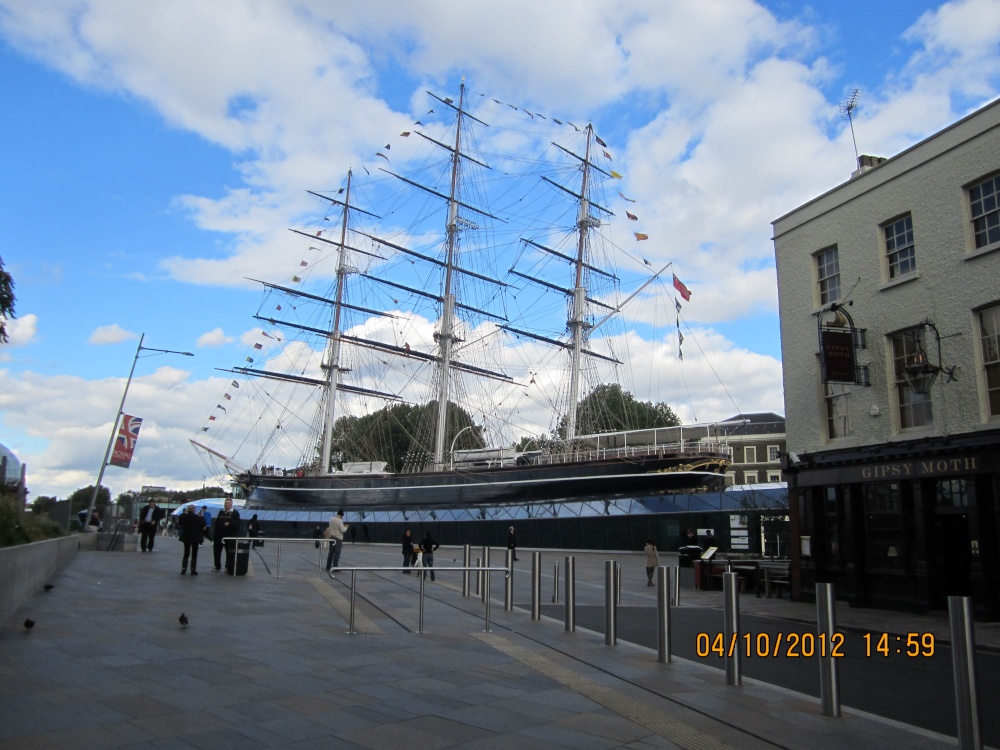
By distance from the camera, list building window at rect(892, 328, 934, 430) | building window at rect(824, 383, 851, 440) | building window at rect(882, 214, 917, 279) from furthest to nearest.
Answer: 1. building window at rect(824, 383, 851, 440)
2. building window at rect(882, 214, 917, 279)
3. building window at rect(892, 328, 934, 430)

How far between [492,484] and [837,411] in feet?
101

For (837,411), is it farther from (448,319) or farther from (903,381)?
(448,319)

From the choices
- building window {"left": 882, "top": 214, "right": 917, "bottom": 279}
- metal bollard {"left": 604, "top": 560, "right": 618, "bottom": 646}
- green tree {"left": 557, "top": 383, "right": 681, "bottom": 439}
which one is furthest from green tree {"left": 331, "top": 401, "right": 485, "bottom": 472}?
metal bollard {"left": 604, "top": 560, "right": 618, "bottom": 646}

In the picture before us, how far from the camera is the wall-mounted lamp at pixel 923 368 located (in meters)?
15.6

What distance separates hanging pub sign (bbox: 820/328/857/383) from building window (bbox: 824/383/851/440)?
44.6 inches

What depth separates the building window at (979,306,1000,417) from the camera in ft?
48.8

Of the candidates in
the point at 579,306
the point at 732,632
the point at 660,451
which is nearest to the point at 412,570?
the point at 732,632

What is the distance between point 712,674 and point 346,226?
59854mm

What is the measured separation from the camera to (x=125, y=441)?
28.5m

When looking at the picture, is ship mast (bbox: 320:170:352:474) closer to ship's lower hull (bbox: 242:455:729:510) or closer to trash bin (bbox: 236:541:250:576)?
ship's lower hull (bbox: 242:455:729:510)

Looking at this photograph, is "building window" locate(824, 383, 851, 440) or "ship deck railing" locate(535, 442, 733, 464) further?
"ship deck railing" locate(535, 442, 733, 464)

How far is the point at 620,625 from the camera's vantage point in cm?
1322

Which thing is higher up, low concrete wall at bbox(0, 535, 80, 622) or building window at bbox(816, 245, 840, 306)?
building window at bbox(816, 245, 840, 306)

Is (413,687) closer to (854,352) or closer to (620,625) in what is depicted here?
(620,625)
